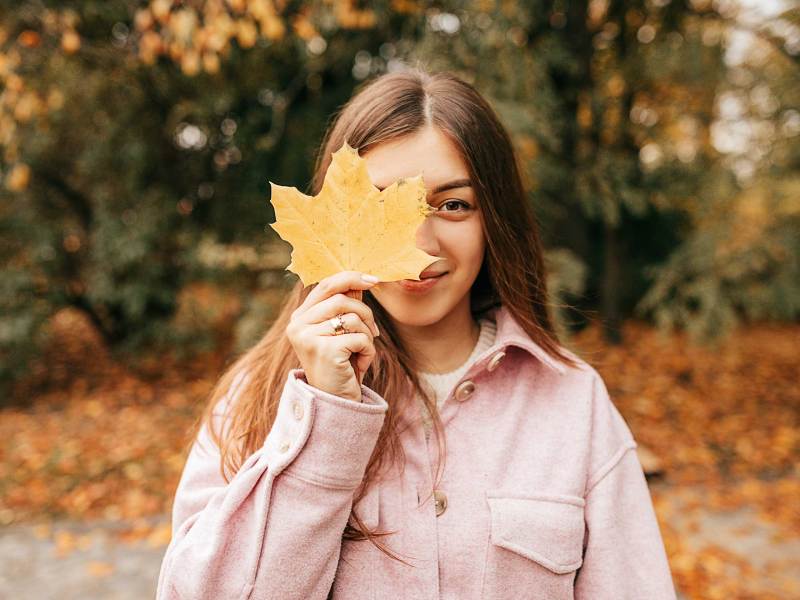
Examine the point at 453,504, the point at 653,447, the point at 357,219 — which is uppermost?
the point at 357,219

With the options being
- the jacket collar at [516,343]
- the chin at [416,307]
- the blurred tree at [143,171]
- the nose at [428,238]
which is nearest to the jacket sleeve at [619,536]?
the jacket collar at [516,343]

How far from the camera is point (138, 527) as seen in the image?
3.93 metres

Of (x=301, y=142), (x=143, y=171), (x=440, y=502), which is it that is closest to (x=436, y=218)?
(x=440, y=502)

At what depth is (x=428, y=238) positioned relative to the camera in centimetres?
122

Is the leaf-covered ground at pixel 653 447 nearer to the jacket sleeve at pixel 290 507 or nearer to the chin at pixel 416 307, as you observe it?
the chin at pixel 416 307

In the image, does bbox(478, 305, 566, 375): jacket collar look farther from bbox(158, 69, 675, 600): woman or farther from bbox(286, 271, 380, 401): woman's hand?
bbox(286, 271, 380, 401): woman's hand

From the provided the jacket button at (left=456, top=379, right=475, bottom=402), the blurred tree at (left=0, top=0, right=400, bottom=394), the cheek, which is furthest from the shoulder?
the blurred tree at (left=0, top=0, right=400, bottom=394)

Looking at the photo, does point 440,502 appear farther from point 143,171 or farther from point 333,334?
point 143,171

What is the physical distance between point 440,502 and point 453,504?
0.03 metres

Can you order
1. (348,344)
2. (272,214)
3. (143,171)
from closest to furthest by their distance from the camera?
(348,344)
(272,214)
(143,171)

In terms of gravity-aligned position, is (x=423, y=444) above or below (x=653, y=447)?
above

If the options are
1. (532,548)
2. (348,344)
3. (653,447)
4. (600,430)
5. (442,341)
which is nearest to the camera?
(348,344)

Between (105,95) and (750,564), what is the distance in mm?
6553

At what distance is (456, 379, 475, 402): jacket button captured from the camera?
1.36m
